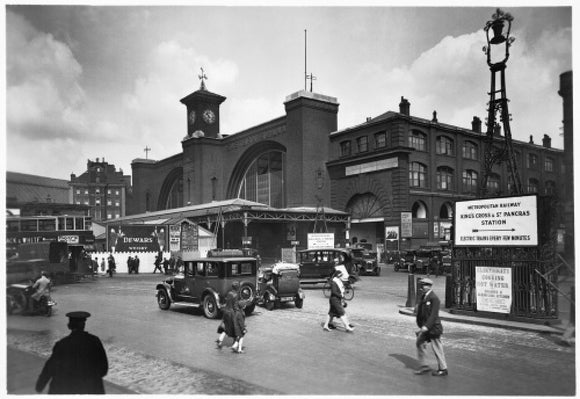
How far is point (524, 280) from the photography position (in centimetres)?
1266

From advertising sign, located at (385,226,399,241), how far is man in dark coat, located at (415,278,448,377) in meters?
30.8

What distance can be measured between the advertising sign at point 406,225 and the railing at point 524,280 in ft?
81.8

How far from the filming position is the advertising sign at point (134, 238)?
34.3 meters

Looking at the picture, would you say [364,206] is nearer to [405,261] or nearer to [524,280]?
[405,261]

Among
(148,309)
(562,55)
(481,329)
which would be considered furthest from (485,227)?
(148,309)

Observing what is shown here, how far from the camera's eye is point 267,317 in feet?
46.7

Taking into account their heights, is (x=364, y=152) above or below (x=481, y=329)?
above

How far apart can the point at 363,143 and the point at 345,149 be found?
2618 mm

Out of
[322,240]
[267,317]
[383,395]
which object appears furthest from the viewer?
[322,240]

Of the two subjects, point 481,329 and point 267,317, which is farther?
point 267,317
